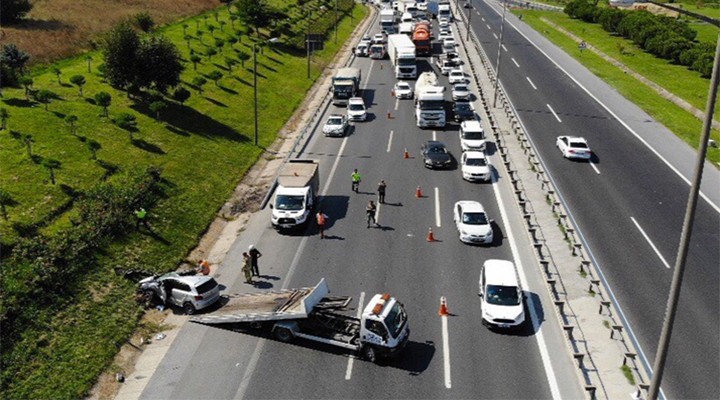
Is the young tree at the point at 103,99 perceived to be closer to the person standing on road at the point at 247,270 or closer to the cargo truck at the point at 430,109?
the person standing on road at the point at 247,270

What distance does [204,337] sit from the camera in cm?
2706

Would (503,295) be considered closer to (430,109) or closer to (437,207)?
(437,207)

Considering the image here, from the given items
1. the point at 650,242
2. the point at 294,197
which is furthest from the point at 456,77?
the point at 650,242

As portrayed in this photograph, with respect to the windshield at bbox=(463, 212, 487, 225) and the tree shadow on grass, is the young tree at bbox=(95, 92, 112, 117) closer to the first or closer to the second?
the tree shadow on grass

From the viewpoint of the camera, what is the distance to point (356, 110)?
6078 cm

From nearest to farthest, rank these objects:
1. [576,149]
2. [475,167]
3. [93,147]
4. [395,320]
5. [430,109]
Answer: [395,320]
[93,147]
[475,167]
[576,149]
[430,109]

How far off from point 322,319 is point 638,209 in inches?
952

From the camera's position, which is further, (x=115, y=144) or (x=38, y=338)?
(x=115, y=144)

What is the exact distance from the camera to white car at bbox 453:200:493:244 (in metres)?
34.4

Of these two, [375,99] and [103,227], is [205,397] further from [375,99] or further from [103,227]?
[375,99]

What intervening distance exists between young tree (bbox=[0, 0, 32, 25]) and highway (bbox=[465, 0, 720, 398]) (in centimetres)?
5252

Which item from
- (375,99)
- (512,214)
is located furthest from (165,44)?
(512,214)

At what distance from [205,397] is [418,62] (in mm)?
72311

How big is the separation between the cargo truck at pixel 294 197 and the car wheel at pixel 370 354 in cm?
1333
